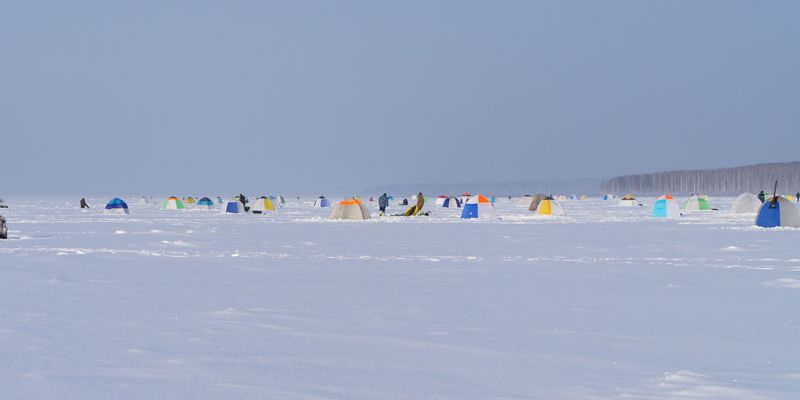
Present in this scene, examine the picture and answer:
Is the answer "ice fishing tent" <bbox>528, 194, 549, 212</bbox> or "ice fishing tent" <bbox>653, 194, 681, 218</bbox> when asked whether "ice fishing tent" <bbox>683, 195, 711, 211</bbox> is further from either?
"ice fishing tent" <bbox>653, 194, 681, 218</bbox>

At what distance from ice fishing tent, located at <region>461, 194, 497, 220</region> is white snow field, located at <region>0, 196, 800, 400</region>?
21761 mm

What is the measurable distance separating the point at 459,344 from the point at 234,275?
20.7 ft

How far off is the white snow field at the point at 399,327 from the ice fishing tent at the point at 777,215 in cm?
1390

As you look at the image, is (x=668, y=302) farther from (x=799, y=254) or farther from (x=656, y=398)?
(x=799, y=254)

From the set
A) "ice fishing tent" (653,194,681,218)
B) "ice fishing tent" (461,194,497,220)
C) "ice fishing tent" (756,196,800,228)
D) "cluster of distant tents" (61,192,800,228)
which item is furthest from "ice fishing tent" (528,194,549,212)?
"ice fishing tent" (756,196,800,228)

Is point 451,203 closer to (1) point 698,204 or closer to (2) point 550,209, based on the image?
(1) point 698,204

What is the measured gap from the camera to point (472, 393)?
492 centimetres

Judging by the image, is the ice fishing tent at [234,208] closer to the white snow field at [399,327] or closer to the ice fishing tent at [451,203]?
the ice fishing tent at [451,203]

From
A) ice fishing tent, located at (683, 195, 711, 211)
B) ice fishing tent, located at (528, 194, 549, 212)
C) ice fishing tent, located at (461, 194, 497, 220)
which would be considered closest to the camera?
ice fishing tent, located at (461, 194, 497, 220)

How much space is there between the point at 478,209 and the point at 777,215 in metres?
12.8

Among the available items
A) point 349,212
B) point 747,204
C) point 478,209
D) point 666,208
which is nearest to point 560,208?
point 666,208

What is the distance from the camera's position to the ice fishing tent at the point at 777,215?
28.0m

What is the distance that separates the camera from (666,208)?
41.7m

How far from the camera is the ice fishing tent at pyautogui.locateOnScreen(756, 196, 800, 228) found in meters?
28.0
